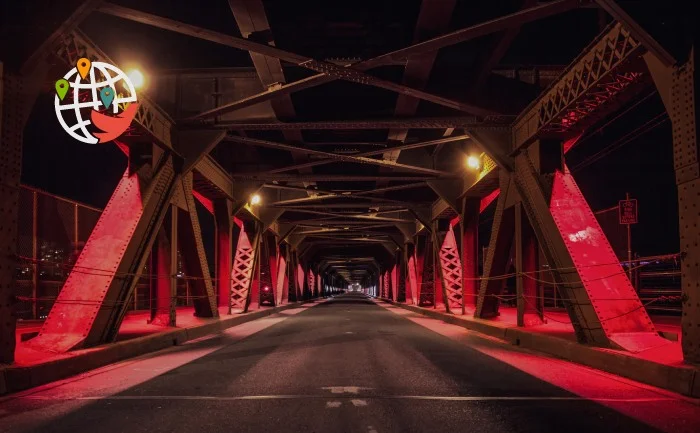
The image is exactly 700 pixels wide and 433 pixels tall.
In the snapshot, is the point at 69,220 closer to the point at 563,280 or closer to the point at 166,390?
the point at 166,390

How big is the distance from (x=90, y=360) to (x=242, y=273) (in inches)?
640

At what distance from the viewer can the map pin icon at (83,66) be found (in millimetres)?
8726

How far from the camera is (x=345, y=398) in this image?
616 centimetres

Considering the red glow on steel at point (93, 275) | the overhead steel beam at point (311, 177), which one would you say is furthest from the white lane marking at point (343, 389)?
the overhead steel beam at point (311, 177)

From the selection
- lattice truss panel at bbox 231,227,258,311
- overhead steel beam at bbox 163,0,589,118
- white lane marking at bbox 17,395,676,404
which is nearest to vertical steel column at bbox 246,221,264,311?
lattice truss panel at bbox 231,227,258,311

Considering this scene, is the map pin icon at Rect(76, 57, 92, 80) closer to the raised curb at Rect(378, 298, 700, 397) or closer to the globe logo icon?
the globe logo icon

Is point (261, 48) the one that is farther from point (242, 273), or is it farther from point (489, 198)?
point (242, 273)

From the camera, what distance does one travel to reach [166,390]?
6.68 metres

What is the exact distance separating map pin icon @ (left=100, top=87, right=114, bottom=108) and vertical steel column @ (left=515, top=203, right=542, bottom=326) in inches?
332

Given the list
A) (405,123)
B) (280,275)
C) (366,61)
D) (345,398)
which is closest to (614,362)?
(345,398)

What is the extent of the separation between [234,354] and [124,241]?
289 centimetres

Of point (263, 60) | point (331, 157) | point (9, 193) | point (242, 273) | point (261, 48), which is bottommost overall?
point (242, 273)

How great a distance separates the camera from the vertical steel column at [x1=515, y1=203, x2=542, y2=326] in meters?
12.9

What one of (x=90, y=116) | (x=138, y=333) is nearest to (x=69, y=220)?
(x=138, y=333)
